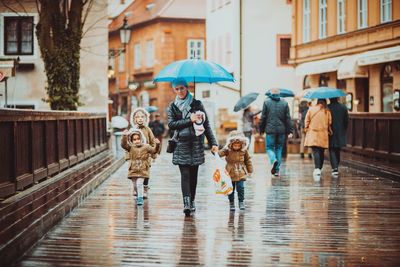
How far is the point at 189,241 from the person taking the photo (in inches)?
376

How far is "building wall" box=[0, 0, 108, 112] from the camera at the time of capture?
1267 inches

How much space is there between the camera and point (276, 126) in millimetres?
18406

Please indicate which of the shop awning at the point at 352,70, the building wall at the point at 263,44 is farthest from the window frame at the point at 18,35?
the building wall at the point at 263,44

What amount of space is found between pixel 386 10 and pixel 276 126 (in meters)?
14.6

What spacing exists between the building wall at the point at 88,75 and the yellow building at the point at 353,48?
9.54 m

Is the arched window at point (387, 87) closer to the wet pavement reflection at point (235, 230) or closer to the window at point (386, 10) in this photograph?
the window at point (386, 10)

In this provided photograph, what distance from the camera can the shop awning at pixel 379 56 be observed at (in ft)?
96.3

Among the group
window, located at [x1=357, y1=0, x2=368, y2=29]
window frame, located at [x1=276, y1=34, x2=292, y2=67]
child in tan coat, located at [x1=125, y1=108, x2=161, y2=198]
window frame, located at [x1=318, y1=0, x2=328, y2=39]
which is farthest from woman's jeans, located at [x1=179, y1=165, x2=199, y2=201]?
window frame, located at [x1=276, y1=34, x2=292, y2=67]

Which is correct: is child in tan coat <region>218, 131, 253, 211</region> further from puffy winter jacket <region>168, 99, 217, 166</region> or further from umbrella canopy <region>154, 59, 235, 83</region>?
umbrella canopy <region>154, 59, 235, 83</region>

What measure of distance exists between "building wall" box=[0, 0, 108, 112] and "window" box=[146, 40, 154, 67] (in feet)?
103

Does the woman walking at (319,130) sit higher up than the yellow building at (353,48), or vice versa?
the yellow building at (353,48)

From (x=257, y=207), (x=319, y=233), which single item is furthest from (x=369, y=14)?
(x=319, y=233)

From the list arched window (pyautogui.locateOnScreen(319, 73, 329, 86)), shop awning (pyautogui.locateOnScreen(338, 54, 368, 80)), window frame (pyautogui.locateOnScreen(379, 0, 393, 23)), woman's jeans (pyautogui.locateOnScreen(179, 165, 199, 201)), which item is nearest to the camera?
woman's jeans (pyautogui.locateOnScreen(179, 165, 199, 201))

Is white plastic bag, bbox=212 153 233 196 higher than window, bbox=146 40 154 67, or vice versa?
window, bbox=146 40 154 67
